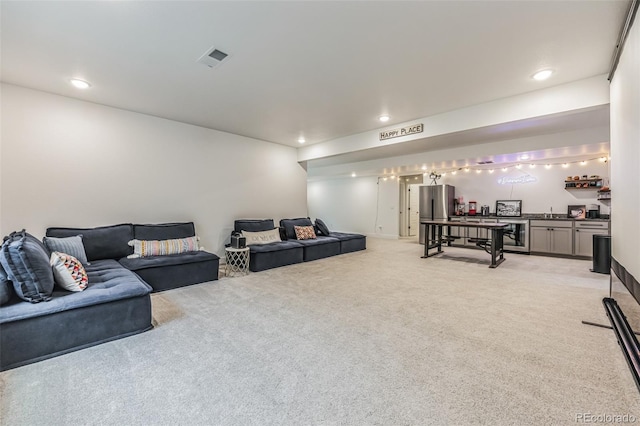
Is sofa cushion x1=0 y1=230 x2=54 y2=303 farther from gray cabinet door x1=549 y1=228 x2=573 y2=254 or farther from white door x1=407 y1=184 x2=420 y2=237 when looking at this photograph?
white door x1=407 y1=184 x2=420 y2=237

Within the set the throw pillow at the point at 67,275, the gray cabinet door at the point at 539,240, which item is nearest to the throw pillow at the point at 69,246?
the throw pillow at the point at 67,275

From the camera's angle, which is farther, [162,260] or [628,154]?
[162,260]

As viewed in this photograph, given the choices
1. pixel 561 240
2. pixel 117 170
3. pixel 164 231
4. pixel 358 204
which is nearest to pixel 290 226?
pixel 164 231

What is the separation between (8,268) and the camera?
213cm

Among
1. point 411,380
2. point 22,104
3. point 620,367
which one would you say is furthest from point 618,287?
point 22,104

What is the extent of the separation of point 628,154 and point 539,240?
5632 mm

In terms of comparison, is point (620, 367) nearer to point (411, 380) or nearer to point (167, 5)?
point (411, 380)

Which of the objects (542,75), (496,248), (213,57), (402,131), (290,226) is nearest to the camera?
(213,57)

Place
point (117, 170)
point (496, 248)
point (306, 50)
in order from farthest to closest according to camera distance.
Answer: point (496, 248) → point (117, 170) → point (306, 50)

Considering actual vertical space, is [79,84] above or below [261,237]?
above

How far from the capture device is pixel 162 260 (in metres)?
3.77

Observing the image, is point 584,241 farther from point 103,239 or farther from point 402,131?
point 103,239

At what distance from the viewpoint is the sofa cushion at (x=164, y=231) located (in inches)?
166

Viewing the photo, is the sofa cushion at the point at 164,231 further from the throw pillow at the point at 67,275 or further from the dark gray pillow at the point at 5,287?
the dark gray pillow at the point at 5,287
